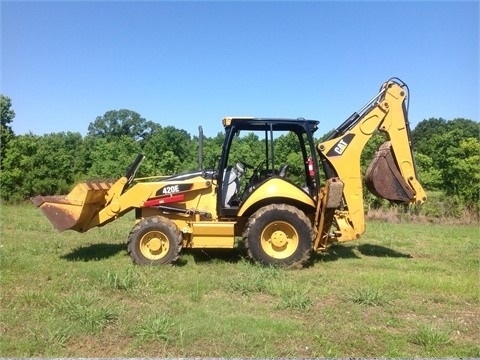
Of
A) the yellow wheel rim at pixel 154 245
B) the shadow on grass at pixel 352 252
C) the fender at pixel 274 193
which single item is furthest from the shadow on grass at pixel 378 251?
the yellow wheel rim at pixel 154 245

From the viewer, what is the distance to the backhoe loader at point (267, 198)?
7.44m

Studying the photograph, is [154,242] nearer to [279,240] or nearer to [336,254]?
[279,240]

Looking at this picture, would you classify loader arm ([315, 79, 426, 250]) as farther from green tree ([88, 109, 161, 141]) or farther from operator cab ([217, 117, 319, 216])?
green tree ([88, 109, 161, 141])

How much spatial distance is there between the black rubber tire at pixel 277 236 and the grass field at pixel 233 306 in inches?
9.0

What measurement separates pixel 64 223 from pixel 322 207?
14.4 ft

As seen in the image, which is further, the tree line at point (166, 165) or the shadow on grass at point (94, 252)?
the tree line at point (166, 165)

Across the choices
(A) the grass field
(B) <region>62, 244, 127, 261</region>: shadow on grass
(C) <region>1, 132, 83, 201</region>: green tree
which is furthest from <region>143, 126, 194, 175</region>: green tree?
(A) the grass field

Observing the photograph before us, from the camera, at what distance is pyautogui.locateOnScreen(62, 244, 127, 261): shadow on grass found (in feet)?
26.4

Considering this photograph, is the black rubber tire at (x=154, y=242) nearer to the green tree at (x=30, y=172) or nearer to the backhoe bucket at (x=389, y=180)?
the backhoe bucket at (x=389, y=180)

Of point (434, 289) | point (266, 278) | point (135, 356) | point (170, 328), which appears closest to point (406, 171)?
point (434, 289)

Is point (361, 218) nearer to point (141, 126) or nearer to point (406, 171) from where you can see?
point (406, 171)

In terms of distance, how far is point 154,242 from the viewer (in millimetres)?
A: 7516

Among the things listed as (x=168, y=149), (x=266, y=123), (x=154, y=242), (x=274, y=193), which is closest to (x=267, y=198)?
(x=274, y=193)

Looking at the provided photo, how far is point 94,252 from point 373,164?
5.48 meters
